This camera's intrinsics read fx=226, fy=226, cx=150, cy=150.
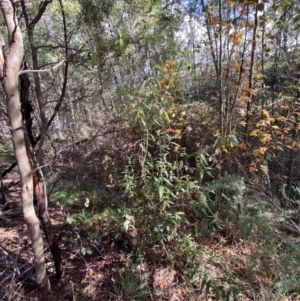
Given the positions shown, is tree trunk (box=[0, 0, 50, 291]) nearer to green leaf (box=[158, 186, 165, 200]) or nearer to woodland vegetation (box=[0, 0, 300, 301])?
woodland vegetation (box=[0, 0, 300, 301])

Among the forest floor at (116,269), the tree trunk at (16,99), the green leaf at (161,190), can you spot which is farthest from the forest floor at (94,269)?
the green leaf at (161,190)

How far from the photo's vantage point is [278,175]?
8.37ft

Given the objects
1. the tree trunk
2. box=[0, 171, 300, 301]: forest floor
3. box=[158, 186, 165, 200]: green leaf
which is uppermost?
the tree trunk

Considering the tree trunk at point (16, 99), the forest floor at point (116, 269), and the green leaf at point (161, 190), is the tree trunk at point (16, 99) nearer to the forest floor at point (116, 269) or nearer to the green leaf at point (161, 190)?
the forest floor at point (116, 269)

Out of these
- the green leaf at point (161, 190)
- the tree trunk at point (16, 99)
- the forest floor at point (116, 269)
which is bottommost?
the forest floor at point (116, 269)

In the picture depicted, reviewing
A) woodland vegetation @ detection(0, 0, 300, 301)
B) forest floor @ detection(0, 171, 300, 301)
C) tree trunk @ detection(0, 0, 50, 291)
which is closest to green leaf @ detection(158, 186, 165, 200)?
woodland vegetation @ detection(0, 0, 300, 301)

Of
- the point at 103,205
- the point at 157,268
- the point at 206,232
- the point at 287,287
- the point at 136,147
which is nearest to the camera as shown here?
the point at 287,287

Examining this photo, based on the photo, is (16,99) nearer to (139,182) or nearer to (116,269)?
(139,182)

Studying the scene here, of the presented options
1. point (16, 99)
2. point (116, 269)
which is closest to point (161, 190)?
point (116, 269)

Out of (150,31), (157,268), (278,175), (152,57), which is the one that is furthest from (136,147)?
(278,175)

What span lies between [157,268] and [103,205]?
34.8 inches

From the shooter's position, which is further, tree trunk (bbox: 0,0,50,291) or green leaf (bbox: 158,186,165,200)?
green leaf (bbox: 158,186,165,200)

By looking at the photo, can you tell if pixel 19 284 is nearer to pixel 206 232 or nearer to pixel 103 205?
pixel 103 205

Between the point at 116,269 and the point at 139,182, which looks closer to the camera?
the point at 139,182
